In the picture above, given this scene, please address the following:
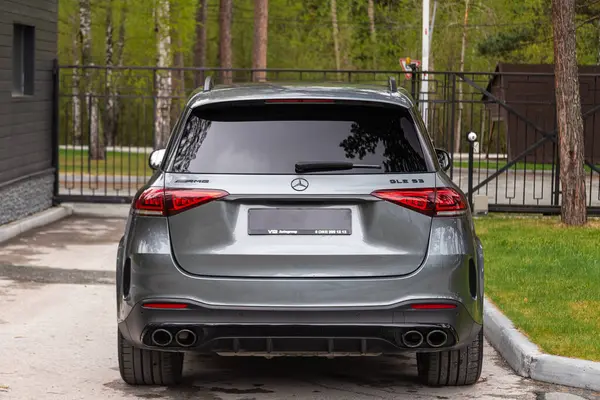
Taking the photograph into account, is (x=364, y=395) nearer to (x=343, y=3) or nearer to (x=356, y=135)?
(x=356, y=135)

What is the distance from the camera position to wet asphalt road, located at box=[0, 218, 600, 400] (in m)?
7.18

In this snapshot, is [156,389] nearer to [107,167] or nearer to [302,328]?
[302,328]

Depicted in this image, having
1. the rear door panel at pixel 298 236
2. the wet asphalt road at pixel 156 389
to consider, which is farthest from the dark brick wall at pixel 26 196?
the rear door panel at pixel 298 236

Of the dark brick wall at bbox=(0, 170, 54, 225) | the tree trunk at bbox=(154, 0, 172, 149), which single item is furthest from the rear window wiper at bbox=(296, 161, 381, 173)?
the tree trunk at bbox=(154, 0, 172, 149)

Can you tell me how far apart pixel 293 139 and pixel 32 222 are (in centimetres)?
1052

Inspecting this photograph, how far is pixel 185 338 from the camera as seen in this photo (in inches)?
255

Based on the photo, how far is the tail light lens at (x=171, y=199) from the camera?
6.45 meters

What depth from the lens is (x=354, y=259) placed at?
20.9 ft

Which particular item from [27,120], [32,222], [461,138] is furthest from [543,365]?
[461,138]

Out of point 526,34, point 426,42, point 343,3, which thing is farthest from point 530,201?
point 343,3

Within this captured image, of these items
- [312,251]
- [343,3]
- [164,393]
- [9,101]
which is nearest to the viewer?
[312,251]

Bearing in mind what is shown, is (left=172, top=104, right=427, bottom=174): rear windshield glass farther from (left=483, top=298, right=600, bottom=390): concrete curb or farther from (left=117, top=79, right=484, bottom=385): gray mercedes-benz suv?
(left=483, top=298, right=600, bottom=390): concrete curb

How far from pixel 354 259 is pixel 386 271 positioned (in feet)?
0.57

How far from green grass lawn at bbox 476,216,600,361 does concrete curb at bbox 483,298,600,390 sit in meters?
0.12
